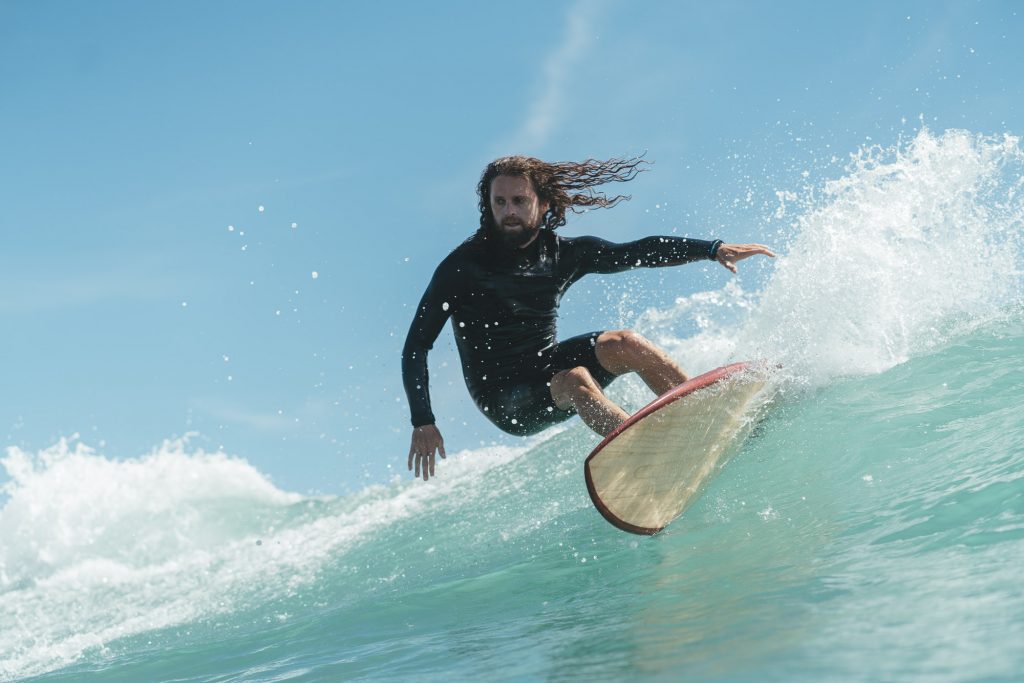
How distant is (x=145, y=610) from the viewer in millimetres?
8383

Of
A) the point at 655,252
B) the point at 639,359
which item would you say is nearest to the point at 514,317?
the point at 639,359

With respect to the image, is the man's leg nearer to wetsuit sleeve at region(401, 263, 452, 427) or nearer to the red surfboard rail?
the red surfboard rail

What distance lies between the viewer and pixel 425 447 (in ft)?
17.2

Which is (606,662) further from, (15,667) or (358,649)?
(15,667)

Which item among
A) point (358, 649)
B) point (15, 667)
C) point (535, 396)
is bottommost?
point (358, 649)

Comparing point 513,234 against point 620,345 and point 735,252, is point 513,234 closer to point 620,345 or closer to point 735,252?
point 620,345

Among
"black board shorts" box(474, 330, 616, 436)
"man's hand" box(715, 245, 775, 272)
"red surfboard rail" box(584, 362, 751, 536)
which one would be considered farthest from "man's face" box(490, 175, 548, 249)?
"red surfboard rail" box(584, 362, 751, 536)

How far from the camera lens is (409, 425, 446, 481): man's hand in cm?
525

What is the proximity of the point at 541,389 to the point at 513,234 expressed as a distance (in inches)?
39.5

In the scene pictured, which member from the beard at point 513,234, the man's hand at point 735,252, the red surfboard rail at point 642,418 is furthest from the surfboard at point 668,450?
the beard at point 513,234

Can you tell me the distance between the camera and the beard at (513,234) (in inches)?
222

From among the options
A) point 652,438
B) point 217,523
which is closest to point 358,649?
point 652,438

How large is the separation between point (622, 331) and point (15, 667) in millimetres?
4975

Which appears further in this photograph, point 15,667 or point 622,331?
point 15,667
